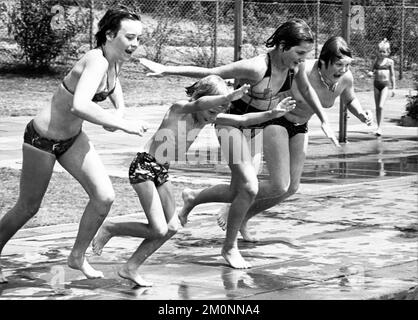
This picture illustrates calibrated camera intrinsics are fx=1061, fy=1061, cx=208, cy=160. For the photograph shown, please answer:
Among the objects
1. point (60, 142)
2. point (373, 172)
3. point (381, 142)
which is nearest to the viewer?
point (60, 142)

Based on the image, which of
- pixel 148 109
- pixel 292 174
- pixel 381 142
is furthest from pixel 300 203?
pixel 148 109

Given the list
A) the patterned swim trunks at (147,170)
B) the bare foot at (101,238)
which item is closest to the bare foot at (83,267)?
the bare foot at (101,238)

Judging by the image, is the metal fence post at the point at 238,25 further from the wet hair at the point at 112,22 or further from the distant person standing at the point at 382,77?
the wet hair at the point at 112,22

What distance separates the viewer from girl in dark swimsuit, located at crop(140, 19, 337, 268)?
8.03 m

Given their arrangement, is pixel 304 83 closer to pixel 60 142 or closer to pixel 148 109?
pixel 60 142

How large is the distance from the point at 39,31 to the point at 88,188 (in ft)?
53.5

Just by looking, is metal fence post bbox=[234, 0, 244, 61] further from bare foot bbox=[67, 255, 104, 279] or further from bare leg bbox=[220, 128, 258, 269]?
bare foot bbox=[67, 255, 104, 279]

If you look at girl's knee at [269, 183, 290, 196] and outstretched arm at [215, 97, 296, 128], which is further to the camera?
girl's knee at [269, 183, 290, 196]

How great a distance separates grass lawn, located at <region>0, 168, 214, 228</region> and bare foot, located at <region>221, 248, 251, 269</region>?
2.30 m

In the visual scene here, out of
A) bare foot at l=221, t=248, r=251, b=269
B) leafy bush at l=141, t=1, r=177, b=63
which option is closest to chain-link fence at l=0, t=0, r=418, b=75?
leafy bush at l=141, t=1, r=177, b=63

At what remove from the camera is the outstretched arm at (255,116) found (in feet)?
24.8

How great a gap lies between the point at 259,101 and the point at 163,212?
1.48 m

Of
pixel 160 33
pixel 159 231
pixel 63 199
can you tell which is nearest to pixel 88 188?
pixel 159 231
